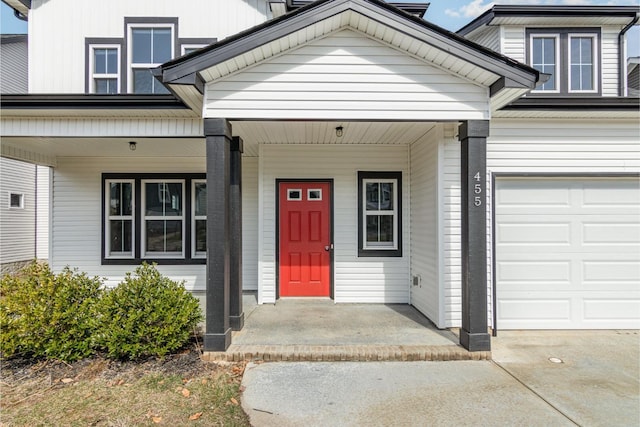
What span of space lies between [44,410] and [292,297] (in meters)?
3.90

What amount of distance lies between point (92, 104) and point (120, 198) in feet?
10.6

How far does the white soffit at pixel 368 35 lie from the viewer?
396cm

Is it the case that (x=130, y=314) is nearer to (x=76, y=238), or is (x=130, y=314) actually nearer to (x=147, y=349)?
(x=147, y=349)

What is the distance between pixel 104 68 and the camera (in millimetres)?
7074

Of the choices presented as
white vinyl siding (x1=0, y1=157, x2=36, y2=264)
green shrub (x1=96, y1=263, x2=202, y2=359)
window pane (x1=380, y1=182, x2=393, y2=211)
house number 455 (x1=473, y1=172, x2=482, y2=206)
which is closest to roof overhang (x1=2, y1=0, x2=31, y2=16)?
white vinyl siding (x1=0, y1=157, x2=36, y2=264)

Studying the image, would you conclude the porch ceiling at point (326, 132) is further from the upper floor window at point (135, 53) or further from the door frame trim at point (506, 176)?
the upper floor window at point (135, 53)

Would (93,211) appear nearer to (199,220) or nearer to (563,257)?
(199,220)

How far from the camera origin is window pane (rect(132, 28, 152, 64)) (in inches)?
275

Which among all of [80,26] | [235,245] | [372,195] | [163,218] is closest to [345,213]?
[372,195]

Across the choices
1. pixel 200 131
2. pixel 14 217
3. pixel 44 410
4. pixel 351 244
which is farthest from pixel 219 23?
pixel 14 217

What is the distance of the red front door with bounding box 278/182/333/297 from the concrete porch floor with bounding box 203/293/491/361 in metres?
0.40

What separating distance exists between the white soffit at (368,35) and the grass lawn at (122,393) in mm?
3278

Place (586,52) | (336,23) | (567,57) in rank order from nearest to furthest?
(336,23) < (567,57) < (586,52)

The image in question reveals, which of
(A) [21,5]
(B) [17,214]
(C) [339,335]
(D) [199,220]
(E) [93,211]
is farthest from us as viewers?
(B) [17,214]
